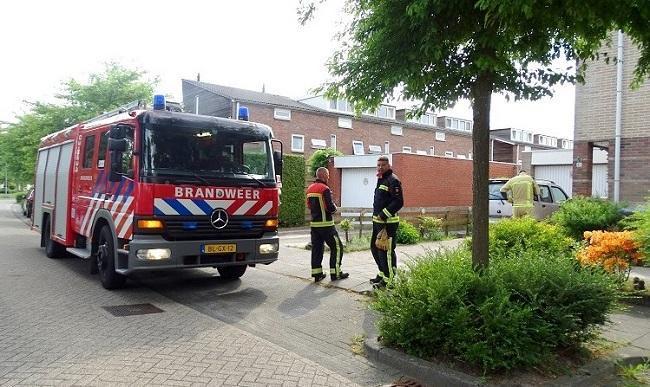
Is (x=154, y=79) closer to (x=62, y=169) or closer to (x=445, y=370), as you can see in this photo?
(x=62, y=169)

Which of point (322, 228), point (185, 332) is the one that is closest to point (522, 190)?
point (322, 228)

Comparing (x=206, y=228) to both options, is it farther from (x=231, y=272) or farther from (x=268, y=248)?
(x=231, y=272)

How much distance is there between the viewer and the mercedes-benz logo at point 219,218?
24.3 ft

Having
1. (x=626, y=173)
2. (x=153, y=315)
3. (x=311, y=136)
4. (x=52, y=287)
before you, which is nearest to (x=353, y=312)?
(x=153, y=315)

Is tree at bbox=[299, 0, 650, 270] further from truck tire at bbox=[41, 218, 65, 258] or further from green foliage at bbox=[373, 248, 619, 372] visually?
truck tire at bbox=[41, 218, 65, 258]

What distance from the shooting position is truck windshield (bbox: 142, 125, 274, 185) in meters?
7.16

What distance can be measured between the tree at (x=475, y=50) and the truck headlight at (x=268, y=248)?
3.19m

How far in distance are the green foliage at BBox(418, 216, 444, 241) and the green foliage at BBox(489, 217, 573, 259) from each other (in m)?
5.77

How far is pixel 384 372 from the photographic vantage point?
455cm

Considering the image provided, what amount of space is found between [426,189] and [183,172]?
15399mm

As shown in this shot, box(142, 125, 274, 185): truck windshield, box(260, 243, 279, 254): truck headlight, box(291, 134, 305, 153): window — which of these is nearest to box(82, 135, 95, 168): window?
box(142, 125, 274, 185): truck windshield

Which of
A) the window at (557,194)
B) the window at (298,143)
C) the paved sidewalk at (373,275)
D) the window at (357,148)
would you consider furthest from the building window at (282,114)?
the window at (557,194)

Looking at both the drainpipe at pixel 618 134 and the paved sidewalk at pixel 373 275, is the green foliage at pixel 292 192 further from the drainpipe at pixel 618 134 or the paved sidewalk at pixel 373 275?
the drainpipe at pixel 618 134

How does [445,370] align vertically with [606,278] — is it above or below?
below
